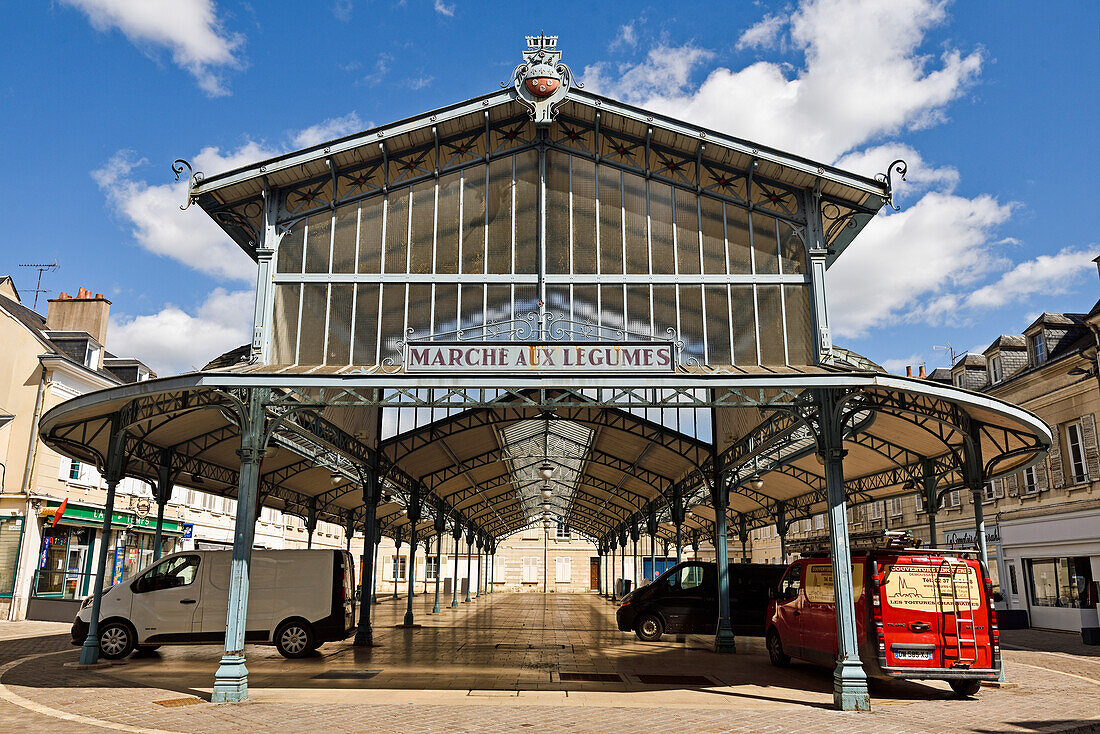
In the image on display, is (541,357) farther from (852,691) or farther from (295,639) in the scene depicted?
(295,639)

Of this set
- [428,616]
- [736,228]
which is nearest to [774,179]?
[736,228]

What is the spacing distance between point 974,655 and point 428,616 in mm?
22638

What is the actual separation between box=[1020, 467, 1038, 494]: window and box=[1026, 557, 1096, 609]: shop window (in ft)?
7.57

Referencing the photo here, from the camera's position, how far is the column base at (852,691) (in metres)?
10.7

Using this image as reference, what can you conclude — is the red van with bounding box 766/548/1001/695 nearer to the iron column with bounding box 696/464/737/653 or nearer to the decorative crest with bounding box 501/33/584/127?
the iron column with bounding box 696/464/737/653

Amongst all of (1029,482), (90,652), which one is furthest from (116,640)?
(1029,482)

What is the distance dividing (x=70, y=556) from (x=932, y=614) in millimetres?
26561

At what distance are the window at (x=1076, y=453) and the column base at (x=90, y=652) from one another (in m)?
26.2

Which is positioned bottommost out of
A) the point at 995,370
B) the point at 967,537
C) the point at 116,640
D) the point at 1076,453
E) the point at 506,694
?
the point at 506,694

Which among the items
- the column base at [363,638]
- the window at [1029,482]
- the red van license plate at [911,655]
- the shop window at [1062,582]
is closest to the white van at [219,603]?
the column base at [363,638]

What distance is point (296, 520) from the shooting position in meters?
48.8

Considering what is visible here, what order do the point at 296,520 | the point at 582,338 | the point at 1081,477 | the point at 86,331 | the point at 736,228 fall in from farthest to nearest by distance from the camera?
the point at 296,520
the point at 86,331
the point at 1081,477
the point at 736,228
the point at 582,338

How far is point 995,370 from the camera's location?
29938 millimetres

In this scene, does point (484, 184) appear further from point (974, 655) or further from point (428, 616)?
point (428, 616)
